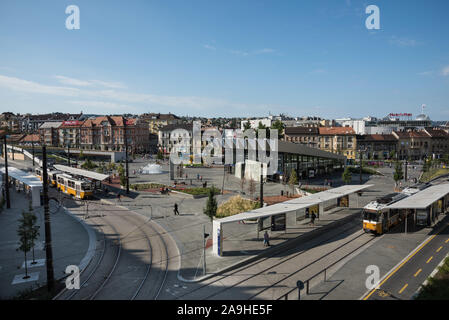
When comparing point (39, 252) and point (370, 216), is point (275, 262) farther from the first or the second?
point (39, 252)

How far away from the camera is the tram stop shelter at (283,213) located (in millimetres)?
17844

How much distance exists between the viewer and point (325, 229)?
2358 centimetres

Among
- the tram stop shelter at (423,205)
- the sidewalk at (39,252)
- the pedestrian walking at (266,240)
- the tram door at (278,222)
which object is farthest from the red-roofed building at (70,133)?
the tram stop shelter at (423,205)

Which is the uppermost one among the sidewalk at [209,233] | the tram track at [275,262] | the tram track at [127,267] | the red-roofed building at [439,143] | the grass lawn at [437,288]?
the red-roofed building at [439,143]

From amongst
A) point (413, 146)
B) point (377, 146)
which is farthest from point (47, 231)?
point (413, 146)

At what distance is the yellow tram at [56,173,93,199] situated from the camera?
36094 millimetres

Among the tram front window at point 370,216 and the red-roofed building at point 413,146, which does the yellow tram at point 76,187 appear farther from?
the red-roofed building at point 413,146

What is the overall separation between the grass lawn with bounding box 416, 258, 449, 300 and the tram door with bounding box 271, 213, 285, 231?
368 inches

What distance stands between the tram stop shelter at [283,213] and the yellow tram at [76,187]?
21.0 metres

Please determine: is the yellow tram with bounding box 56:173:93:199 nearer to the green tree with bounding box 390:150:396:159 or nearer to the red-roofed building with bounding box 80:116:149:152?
the red-roofed building with bounding box 80:116:149:152

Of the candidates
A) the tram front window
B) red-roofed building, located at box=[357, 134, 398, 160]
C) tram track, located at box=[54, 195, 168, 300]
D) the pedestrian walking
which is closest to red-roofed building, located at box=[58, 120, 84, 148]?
tram track, located at box=[54, 195, 168, 300]
